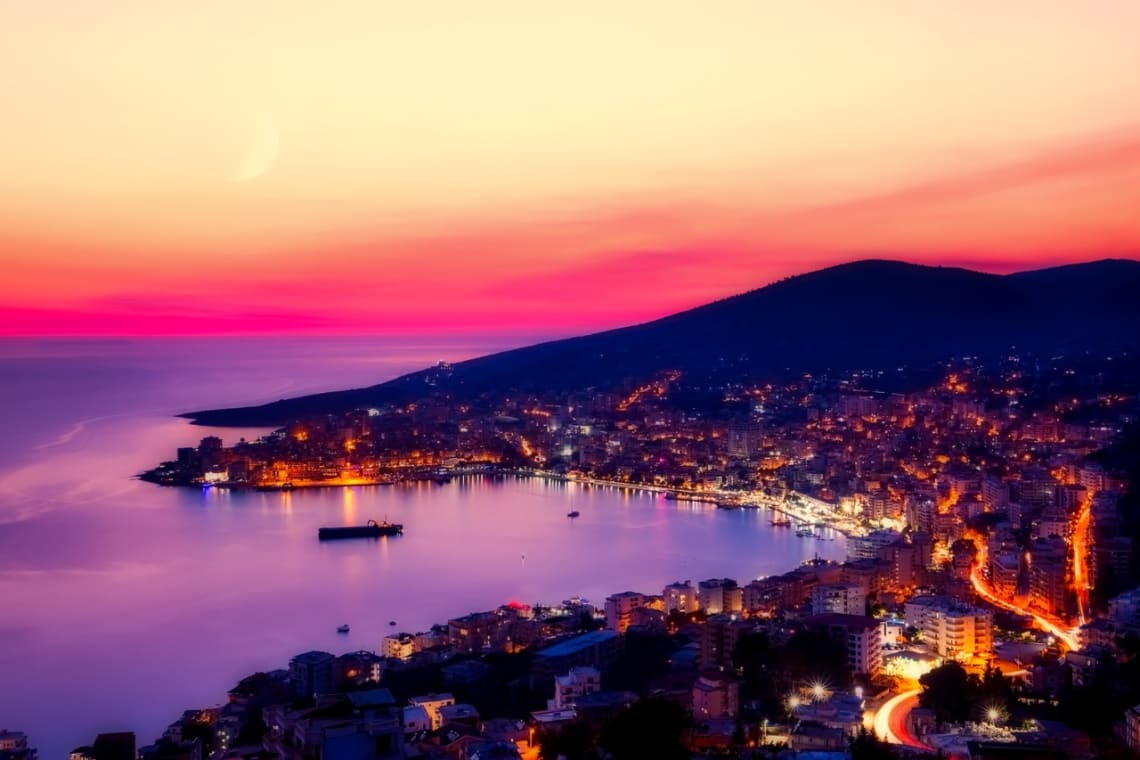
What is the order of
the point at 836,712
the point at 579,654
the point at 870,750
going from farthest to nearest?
the point at 579,654
the point at 836,712
the point at 870,750

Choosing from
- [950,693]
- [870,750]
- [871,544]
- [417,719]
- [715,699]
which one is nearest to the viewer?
[870,750]

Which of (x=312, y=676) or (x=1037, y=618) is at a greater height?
(x=312, y=676)

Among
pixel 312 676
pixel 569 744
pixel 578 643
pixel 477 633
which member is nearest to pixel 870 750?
pixel 569 744

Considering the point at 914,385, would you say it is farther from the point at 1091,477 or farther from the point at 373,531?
the point at 373,531

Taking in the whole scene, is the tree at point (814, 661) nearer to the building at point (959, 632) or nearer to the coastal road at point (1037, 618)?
the building at point (959, 632)

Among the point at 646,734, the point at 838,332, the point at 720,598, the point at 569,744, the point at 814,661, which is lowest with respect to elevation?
the point at 720,598

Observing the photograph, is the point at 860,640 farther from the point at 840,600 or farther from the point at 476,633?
the point at 476,633

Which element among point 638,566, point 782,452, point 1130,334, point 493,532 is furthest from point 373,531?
point 1130,334
